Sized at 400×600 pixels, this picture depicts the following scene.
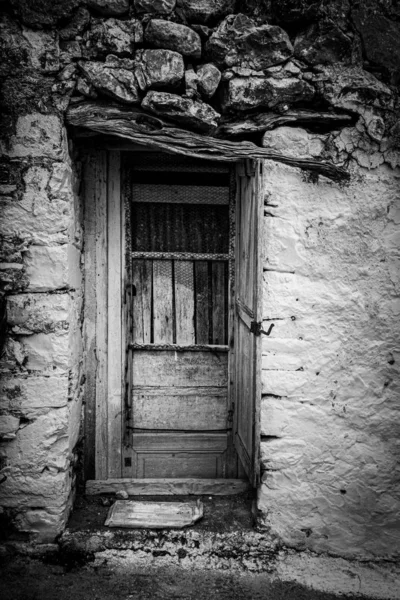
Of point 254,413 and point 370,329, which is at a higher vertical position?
point 370,329

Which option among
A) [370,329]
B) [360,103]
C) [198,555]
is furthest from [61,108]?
[198,555]

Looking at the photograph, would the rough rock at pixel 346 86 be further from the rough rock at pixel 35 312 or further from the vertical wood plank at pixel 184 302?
the rough rock at pixel 35 312

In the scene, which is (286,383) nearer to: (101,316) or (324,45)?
(101,316)

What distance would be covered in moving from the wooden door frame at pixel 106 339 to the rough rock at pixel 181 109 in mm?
527

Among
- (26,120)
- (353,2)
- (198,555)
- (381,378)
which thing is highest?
(353,2)

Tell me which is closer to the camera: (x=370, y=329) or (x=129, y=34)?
(x=129, y=34)

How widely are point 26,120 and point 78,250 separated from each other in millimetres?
760

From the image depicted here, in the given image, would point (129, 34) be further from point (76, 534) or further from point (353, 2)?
point (76, 534)

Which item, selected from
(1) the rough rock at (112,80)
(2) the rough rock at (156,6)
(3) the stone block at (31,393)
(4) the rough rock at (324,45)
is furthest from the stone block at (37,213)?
(4) the rough rock at (324,45)

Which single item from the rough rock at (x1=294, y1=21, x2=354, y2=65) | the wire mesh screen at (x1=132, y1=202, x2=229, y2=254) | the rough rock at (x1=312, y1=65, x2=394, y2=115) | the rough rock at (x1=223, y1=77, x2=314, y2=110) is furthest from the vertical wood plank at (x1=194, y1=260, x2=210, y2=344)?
the rough rock at (x1=294, y1=21, x2=354, y2=65)

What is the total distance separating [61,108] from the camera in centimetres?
254

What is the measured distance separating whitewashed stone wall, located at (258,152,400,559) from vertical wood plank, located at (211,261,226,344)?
0.57m

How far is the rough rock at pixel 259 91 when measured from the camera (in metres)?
2.55

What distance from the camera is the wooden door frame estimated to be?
119 inches
